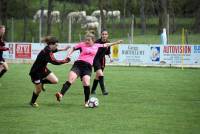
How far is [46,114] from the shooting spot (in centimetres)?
1351

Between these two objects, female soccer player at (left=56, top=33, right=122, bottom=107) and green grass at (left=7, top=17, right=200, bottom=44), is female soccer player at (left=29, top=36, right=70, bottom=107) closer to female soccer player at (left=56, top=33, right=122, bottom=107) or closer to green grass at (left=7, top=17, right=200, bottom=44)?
female soccer player at (left=56, top=33, right=122, bottom=107)

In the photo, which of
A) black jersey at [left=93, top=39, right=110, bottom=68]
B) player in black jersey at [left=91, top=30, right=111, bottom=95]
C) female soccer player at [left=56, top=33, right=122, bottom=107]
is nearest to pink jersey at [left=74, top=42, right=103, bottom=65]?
female soccer player at [left=56, top=33, right=122, bottom=107]

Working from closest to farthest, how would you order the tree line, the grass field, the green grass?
the grass field
the green grass
the tree line

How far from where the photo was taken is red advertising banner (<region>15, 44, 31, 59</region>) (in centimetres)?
3691

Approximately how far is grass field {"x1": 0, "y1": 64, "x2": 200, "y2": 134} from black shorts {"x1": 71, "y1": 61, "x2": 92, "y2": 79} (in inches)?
29.7

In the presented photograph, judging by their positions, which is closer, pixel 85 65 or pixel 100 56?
pixel 85 65

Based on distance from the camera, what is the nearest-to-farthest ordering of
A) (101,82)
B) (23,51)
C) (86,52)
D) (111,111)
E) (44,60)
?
(111,111)
(44,60)
(86,52)
(101,82)
(23,51)

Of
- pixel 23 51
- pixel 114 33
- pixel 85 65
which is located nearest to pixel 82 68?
pixel 85 65

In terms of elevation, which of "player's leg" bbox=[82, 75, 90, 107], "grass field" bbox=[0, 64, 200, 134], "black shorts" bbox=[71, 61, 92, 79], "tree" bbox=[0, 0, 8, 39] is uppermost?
"tree" bbox=[0, 0, 8, 39]

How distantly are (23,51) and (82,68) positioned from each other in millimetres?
22000

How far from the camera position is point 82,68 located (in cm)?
1546

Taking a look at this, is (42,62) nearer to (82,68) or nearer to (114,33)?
(82,68)

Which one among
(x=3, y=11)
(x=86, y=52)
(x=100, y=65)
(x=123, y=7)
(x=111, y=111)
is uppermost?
(x=123, y=7)

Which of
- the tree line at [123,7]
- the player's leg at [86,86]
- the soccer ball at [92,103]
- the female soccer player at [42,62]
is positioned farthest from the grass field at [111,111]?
the tree line at [123,7]
